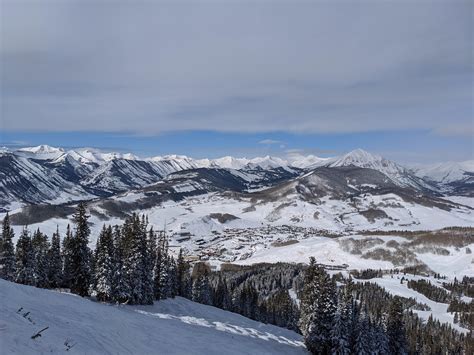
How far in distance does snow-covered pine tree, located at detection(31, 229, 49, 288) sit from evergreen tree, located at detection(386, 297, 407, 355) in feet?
191

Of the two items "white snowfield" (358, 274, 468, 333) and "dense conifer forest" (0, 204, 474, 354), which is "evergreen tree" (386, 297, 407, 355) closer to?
"dense conifer forest" (0, 204, 474, 354)

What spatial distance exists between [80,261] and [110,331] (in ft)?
96.4

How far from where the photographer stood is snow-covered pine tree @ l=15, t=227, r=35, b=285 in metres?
58.7

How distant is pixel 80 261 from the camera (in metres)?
54.4

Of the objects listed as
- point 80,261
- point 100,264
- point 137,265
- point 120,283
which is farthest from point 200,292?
point 80,261

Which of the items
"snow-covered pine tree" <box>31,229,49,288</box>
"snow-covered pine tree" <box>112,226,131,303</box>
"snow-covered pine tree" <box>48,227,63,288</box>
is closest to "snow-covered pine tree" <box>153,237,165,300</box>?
"snow-covered pine tree" <box>112,226,131,303</box>

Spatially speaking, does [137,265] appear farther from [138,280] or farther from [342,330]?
[342,330]

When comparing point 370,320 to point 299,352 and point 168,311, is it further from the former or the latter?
point 168,311

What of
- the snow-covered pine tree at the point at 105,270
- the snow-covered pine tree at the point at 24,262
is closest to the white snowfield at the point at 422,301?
the snow-covered pine tree at the point at 105,270

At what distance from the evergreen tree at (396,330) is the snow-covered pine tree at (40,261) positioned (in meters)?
58.1

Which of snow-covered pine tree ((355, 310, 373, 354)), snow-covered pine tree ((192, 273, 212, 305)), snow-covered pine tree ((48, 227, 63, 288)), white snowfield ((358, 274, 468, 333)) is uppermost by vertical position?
snow-covered pine tree ((48, 227, 63, 288))

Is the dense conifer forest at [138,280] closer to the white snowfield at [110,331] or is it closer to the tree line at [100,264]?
the tree line at [100,264]

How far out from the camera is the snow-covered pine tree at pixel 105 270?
Result: 171 feet

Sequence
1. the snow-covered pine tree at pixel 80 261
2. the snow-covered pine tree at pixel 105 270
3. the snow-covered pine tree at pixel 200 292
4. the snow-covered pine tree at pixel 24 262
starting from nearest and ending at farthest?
the snow-covered pine tree at pixel 105 270 < the snow-covered pine tree at pixel 80 261 < the snow-covered pine tree at pixel 24 262 < the snow-covered pine tree at pixel 200 292
